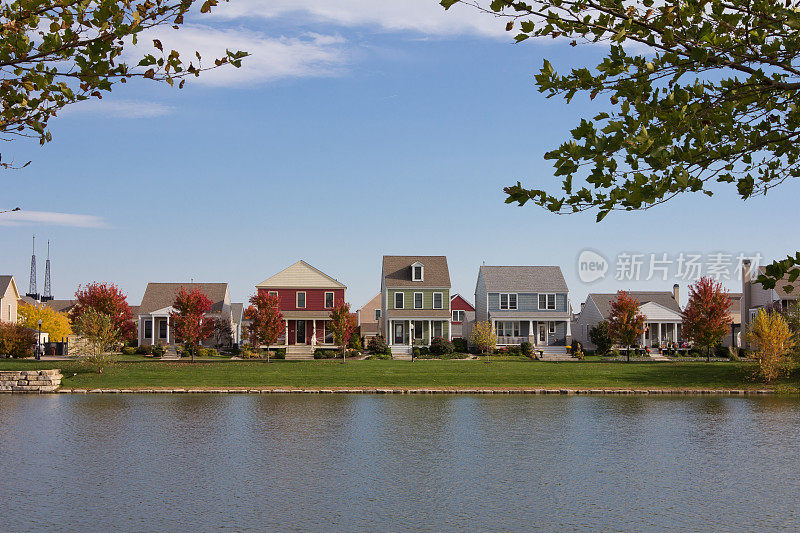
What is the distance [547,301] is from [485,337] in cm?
1141

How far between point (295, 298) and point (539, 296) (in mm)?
20818

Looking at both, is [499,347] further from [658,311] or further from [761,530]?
[761,530]

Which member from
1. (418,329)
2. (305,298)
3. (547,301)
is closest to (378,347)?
(418,329)

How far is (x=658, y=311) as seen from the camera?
63875mm

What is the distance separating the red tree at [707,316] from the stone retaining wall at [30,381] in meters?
40.8

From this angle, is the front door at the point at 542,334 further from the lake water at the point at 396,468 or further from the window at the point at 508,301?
the lake water at the point at 396,468

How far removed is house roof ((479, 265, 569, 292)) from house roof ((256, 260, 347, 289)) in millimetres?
13591

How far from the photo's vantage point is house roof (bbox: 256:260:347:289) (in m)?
59.9

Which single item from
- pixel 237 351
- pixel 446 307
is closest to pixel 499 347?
pixel 446 307

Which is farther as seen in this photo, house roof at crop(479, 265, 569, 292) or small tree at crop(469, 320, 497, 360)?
Result: house roof at crop(479, 265, 569, 292)

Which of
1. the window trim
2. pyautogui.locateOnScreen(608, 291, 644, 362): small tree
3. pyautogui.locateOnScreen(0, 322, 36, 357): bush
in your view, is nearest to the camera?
pyautogui.locateOnScreen(0, 322, 36, 357): bush

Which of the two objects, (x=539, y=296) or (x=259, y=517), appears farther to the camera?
(x=539, y=296)

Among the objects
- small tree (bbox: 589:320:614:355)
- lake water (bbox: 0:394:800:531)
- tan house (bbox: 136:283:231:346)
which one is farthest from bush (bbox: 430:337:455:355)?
lake water (bbox: 0:394:800:531)

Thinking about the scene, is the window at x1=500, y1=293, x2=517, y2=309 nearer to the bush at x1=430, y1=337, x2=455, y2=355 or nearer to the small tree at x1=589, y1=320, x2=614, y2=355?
the small tree at x1=589, y1=320, x2=614, y2=355
